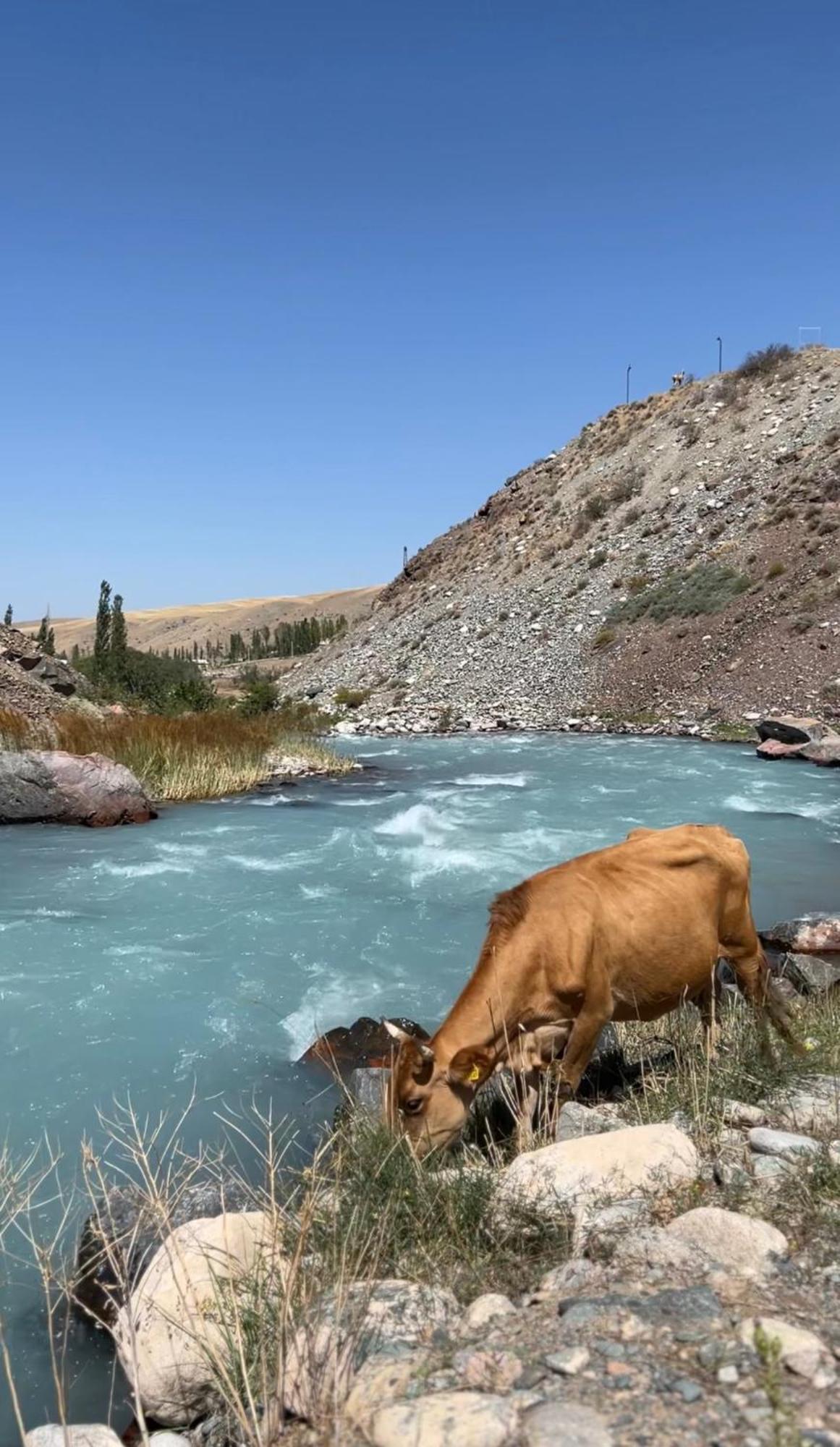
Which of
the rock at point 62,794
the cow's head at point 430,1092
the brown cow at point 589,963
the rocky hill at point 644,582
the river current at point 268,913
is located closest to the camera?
the cow's head at point 430,1092

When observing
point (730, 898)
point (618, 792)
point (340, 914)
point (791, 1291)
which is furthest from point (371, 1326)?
point (618, 792)

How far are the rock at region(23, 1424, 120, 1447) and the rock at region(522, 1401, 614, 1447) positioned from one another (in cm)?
160

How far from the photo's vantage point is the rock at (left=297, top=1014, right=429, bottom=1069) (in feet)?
22.6

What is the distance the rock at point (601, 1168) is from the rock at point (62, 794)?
11948mm

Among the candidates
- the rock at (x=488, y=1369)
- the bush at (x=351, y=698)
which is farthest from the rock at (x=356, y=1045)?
the bush at (x=351, y=698)

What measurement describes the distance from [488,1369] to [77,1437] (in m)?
1.50

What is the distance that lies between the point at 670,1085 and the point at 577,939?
3.14 ft

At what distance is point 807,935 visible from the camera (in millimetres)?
9383

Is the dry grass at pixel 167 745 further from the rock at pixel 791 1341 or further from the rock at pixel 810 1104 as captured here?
the rock at pixel 791 1341

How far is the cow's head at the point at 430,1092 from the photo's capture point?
442cm

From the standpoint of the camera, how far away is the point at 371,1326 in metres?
3.03

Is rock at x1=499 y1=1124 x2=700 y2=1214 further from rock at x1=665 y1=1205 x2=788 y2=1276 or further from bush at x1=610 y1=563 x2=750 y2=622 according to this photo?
bush at x1=610 y1=563 x2=750 y2=622

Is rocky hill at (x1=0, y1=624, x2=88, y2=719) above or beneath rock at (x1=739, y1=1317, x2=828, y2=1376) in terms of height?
above

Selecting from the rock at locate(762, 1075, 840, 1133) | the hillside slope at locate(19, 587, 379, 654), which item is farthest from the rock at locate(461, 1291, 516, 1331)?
the hillside slope at locate(19, 587, 379, 654)
